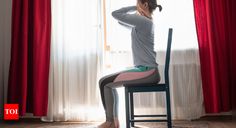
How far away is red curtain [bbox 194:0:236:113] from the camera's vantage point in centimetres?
278

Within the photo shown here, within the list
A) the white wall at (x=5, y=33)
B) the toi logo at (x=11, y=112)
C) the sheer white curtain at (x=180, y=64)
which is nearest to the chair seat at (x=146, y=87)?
the sheer white curtain at (x=180, y=64)

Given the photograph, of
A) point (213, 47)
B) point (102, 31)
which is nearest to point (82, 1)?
point (102, 31)

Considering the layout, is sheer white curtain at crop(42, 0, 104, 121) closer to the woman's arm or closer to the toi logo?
the toi logo

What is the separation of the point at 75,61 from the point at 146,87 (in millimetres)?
1125

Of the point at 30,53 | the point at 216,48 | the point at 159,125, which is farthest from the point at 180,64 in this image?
the point at 30,53

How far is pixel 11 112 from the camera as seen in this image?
117 inches

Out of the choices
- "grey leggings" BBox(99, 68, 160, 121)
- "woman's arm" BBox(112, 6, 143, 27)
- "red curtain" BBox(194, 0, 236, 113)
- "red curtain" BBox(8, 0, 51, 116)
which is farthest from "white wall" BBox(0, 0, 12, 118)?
"red curtain" BBox(194, 0, 236, 113)

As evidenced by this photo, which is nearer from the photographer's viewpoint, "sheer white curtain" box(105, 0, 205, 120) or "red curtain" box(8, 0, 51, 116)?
"sheer white curtain" box(105, 0, 205, 120)

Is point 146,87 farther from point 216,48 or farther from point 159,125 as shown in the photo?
point 216,48

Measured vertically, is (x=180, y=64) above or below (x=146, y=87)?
above

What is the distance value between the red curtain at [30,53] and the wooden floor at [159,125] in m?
0.15

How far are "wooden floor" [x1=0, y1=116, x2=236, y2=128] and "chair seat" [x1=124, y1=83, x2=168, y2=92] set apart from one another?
1.82ft

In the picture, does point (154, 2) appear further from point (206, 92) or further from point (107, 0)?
point (206, 92)

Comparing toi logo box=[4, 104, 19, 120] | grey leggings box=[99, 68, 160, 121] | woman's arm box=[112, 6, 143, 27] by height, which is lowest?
toi logo box=[4, 104, 19, 120]
